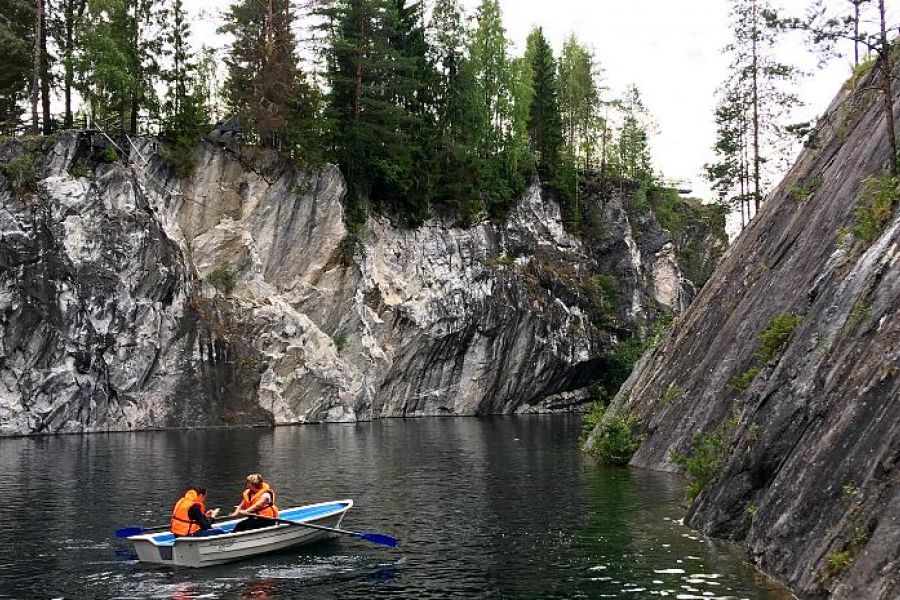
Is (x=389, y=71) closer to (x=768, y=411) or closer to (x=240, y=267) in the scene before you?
(x=240, y=267)

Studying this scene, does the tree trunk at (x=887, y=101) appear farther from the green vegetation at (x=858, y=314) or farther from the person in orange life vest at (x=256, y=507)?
the person in orange life vest at (x=256, y=507)

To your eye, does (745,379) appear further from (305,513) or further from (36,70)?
(36,70)

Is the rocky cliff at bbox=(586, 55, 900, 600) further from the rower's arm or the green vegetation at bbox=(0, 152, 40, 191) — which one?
the green vegetation at bbox=(0, 152, 40, 191)

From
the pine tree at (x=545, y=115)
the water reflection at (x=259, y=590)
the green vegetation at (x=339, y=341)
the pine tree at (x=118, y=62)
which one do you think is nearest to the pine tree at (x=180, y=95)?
the pine tree at (x=118, y=62)

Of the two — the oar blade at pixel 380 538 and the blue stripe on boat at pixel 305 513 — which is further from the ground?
the blue stripe on boat at pixel 305 513

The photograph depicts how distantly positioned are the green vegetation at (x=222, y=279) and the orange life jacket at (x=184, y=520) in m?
46.3

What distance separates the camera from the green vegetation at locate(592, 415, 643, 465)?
37594 mm

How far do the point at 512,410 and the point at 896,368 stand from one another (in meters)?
73.8

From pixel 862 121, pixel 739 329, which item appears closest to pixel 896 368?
pixel 739 329

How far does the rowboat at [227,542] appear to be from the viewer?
67.7 feet

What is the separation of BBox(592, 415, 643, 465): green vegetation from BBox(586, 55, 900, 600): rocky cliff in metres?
0.65

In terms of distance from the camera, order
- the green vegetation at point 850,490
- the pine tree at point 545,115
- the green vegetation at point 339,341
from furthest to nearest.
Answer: the pine tree at point 545,115 < the green vegetation at point 339,341 < the green vegetation at point 850,490

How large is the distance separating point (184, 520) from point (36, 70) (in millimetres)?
47837

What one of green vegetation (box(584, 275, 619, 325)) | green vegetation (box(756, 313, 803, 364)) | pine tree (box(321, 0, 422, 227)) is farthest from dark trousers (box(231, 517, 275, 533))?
green vegetation (box(584, 275, 619, 325))
